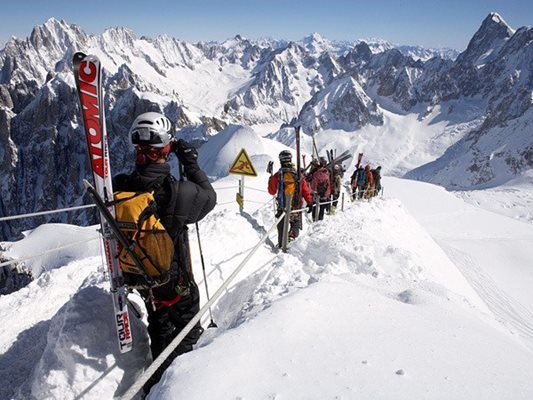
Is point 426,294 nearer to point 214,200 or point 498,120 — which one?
point 214,200

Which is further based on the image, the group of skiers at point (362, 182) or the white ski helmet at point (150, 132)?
the group of skiers at point (362, 182)

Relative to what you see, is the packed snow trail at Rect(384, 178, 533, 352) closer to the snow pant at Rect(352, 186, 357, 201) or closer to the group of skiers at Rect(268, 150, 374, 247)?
the snow pant at Rect(352, 186, 357, 201)

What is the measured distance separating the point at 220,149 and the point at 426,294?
37338 mm

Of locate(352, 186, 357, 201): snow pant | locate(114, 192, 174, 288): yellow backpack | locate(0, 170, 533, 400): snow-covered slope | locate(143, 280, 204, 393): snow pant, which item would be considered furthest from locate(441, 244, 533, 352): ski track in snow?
locate(114, 192, 174, 288): yellow backpack

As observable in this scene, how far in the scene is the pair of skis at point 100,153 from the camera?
12.7 feet

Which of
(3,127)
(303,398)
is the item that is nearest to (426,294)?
(303,398)

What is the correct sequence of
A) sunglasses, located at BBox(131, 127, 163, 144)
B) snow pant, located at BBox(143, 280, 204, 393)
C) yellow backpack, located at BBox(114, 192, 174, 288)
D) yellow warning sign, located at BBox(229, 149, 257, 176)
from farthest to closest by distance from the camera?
yellow warning sign, located at BBox(229, 149, 257, 176), snow pant, located at BBox(143, 280, 204, 393), sunglasses, located at BBox(131, 127, 163, 144), yellow backpack, located at BBox(114, 192, 174, 288)

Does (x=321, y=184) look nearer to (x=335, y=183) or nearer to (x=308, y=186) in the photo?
(x=308, y=186)

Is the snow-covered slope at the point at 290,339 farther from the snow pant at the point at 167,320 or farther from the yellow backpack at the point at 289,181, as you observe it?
the yellow backpack at the point at 289,181

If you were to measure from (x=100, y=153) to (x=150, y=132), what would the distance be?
1.96 feet

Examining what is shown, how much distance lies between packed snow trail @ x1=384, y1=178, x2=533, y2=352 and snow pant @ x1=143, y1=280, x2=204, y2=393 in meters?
5.46

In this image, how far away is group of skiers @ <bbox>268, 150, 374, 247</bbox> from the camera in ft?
33.2

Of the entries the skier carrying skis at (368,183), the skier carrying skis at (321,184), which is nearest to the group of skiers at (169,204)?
the skier carrying skis at (321,184)

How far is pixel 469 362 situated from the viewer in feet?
11.0
